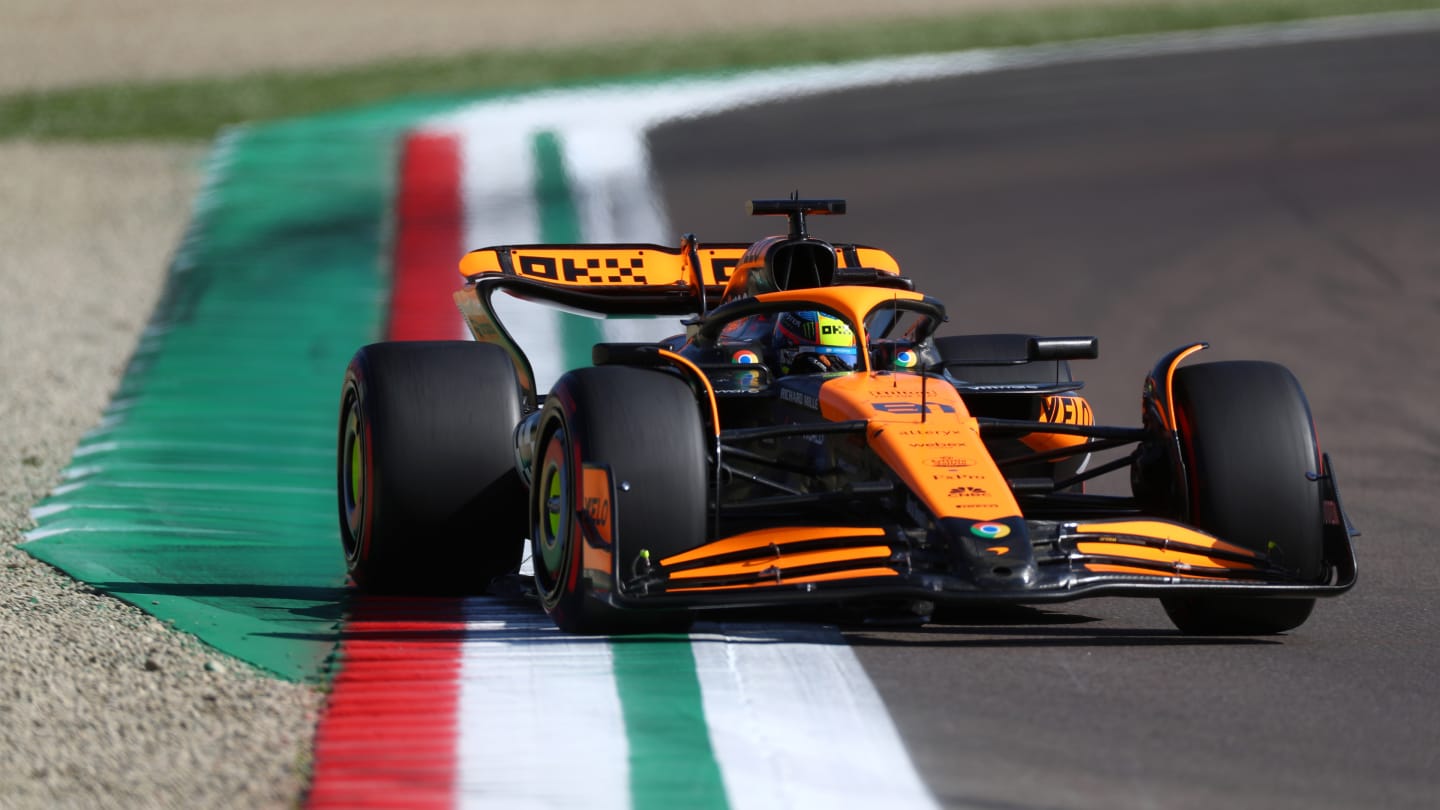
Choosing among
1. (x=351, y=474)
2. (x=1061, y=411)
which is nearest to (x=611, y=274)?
(x=351, y=474)

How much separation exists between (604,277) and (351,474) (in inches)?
65.9

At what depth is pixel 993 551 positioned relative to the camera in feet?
22.5

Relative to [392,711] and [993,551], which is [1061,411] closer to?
[993,551]

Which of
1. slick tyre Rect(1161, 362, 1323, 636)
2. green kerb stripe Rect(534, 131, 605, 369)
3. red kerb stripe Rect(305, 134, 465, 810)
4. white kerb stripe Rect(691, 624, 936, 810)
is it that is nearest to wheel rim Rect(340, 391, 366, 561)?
red kerb stripe Rect(305, 134, 465, 810)

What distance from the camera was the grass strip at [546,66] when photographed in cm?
2745

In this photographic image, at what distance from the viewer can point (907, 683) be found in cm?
662

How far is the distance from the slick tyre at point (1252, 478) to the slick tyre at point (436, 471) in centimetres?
268

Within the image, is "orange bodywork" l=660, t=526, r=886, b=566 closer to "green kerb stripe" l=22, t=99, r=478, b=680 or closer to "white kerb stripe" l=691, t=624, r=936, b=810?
"white kerb stripe" l=691, t=624, r=936, b=810

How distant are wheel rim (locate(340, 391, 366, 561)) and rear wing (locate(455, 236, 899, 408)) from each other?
87 cm

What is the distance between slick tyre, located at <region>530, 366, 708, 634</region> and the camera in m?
7.07

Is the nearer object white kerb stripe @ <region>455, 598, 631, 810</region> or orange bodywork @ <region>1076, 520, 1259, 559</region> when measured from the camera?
white kerb stripe @ <region>455, 598, 631, 810</region>

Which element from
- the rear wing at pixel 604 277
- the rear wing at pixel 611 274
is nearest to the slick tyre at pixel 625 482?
the rear wing at pixel 604 277

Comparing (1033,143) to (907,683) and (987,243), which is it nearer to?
(987,243)

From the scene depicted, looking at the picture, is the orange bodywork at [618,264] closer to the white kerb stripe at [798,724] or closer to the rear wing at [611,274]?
the rear wing at [611,274]
